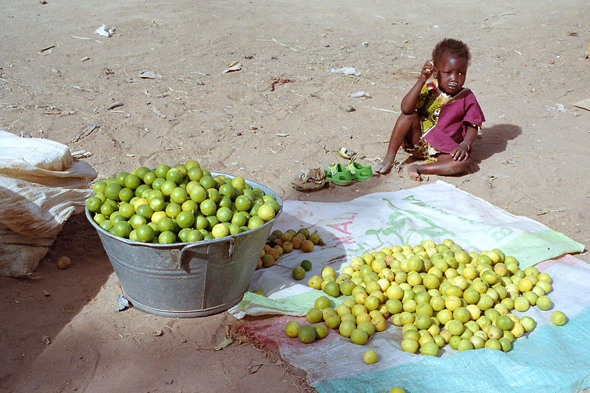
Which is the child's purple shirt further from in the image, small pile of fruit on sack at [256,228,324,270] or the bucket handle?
the bucket handle

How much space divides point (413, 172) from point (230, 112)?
2.45 meters

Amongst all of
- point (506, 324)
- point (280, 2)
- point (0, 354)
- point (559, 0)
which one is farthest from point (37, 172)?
point (559, 0)

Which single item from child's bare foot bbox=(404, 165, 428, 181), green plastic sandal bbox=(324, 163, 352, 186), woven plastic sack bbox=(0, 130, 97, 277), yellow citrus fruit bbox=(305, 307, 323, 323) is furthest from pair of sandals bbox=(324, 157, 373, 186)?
woven plastic sack bbox=(0, 130, 97, 277)

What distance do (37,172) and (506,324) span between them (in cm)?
312

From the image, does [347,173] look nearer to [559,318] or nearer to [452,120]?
[452,120]

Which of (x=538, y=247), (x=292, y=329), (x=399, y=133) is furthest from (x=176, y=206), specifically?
(x=399, y=133)

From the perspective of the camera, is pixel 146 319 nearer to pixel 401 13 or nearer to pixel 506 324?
pixel 506 324

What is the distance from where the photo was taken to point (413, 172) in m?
5.00

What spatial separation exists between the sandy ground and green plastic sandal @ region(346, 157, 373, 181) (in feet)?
0.29

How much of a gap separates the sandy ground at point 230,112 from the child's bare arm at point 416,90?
2.19 ft

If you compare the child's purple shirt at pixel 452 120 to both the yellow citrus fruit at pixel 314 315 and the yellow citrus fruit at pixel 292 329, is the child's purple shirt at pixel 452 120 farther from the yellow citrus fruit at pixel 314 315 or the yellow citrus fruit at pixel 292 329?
the yellow citrus fruit at pixel 292 329

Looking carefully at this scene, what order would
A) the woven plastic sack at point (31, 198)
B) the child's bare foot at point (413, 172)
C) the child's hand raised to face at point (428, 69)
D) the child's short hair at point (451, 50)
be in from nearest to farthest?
the woven plastic sack at point (31, 198)
the child's hand raised to face at point (428, 69)
the child's short hair at point (451, 50)
the child's bare foot at point (413, 172)

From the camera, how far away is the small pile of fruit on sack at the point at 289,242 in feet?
11.9

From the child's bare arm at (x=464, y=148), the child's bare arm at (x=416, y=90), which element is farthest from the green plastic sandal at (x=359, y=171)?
the child's bare arm at (x=464, y=148)
